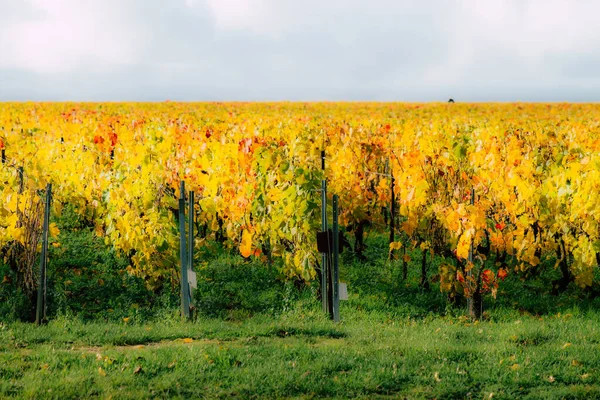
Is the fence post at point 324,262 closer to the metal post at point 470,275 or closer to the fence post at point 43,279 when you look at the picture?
the metal post at point 470,275

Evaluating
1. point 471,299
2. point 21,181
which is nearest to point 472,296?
point 471,299

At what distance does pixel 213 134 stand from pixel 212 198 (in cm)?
403

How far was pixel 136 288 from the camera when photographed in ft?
33.1

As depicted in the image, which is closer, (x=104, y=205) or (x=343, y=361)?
(x=343, y=361)

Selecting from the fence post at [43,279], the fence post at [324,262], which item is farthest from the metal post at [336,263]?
the fence post at [43,279]

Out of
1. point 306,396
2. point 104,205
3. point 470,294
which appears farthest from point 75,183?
point 306,396

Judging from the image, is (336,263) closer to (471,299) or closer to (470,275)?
(470,275)

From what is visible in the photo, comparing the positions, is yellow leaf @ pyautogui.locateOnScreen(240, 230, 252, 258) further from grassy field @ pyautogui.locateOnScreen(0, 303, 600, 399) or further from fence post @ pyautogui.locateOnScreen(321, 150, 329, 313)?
grassy field @ pyautogui.locateOnScreen(0, 303, 600, 399)

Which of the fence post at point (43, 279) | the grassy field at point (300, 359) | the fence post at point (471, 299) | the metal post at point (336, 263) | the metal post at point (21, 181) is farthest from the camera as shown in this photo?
the metal post at point (21, 181)

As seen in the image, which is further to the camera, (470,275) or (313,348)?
(470,275)

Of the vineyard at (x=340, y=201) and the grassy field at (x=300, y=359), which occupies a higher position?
the vineyard at (x=340, y=201)

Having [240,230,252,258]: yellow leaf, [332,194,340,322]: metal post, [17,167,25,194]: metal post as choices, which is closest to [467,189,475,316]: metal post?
[332,194,340,322]: metal post

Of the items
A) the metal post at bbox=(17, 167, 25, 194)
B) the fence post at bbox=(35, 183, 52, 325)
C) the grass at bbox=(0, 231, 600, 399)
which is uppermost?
the metal post at bbox=(17, 167, 25, 194)

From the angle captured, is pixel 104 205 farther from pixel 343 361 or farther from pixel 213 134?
pixel 343 361
